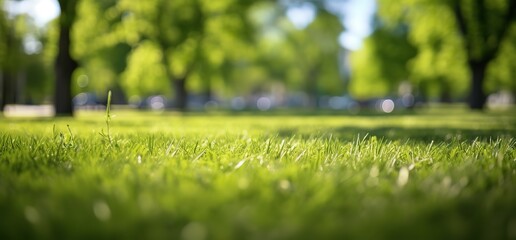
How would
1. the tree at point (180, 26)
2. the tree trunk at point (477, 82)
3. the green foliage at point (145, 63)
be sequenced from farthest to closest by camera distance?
the green foliage at point (145, 63) → the tree at point (180, 26) → the tree trunk at point (477, 82)

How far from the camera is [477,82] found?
24688 mm

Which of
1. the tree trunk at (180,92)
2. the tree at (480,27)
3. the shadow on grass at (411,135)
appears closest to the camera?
the shadow on grass at (411,135)

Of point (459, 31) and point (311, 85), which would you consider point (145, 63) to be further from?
point (311, 85)

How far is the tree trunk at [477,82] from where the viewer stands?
79.2 ft

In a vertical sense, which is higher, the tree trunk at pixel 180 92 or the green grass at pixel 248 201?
the tree trunk at pixel 180 92

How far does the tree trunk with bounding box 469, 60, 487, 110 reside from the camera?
79.2 feet

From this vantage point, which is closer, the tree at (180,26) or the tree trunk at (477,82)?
the tree trunk at (477,82)

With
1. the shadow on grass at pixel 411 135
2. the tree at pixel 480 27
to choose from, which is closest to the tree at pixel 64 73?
the shadow on grass at pixel 411 135

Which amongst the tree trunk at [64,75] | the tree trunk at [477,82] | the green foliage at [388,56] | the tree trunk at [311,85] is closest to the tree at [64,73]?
the tree trunk at [64,75]

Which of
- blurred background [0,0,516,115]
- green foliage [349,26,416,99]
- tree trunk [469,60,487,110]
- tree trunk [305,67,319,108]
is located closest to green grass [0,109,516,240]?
blurred background [0,0,516,115]

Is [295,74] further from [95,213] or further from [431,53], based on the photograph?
[95,213]

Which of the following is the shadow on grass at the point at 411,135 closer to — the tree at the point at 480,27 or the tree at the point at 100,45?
the tree at the point at 100,45

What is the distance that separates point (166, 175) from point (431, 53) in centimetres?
2736

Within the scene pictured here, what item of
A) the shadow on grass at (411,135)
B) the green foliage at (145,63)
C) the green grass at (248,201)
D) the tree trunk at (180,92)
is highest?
the green foliage at (145,63)
